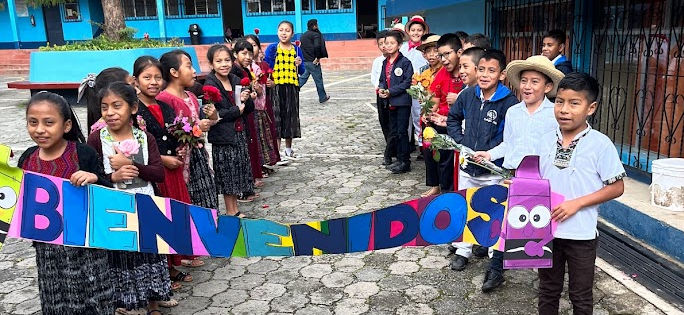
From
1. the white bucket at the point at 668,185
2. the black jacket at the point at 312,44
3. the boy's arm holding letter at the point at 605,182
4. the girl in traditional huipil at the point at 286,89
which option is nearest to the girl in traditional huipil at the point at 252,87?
the girl in traditional huipil at the point at 286,89

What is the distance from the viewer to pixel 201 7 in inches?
1077

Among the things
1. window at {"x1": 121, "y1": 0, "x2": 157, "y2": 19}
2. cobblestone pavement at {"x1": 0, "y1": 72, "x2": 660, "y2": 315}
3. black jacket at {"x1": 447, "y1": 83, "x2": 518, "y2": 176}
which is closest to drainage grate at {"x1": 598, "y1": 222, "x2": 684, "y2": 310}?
cobblestone pavement at {"x1": 0, "y1": 72, "x2": 660, "y2": 315}

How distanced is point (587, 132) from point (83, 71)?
527 inches

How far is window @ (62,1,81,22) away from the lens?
1092 inches

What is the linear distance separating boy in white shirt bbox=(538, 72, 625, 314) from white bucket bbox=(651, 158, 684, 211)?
194 cm

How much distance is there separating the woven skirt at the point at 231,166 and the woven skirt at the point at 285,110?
2.21m

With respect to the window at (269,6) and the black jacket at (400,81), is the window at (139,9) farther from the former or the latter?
the black jacket at (400,81)

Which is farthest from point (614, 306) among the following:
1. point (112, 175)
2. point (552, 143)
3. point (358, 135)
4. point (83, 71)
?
point (83, 71)

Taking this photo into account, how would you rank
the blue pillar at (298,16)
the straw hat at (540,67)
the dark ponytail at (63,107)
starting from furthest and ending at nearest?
the blue pillar at (298,16)
the straw hat at (540,67)
the dark ponytail at (63,107)

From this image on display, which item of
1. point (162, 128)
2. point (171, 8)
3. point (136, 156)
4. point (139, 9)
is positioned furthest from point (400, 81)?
point (139, 9)

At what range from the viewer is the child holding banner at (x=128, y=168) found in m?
3.04

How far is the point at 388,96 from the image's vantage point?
6.40 metres

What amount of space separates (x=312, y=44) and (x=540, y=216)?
10.7 meters

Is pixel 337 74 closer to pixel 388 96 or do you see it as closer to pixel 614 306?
→ pixel 388 96
